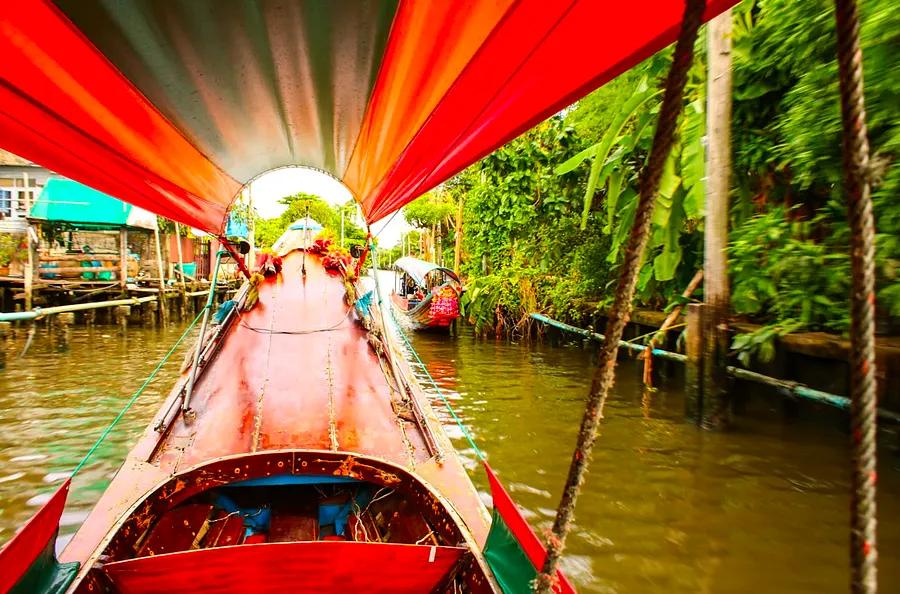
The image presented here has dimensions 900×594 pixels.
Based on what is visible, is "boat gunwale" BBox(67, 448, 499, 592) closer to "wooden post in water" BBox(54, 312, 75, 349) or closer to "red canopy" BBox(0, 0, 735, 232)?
"red canopy" BBox(0, 0, 735, 232)

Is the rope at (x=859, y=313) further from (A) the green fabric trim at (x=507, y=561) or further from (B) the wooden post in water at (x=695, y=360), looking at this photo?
(B) the wooden post in water at (x=695, y=360)

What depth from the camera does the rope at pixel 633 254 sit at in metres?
0.93

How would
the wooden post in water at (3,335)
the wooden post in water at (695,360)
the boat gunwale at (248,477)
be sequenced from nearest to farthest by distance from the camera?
the boat gunwale at (248,477), the wooden post in water at (695,360), the wooden post in water at (3,335)

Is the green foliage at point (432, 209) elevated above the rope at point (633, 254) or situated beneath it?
elevated above

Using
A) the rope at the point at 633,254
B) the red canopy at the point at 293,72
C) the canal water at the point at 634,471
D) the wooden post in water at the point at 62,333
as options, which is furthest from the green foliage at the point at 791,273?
the wooden post in water at the point at 62,333

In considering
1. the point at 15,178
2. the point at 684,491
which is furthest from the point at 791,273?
the point at 15,178

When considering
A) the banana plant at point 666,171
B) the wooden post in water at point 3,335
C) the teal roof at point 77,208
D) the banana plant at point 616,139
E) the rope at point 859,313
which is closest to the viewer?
the rope at point 859,313

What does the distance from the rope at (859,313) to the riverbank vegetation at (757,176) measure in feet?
12.0

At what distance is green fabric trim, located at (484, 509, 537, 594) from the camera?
1759 millimetres

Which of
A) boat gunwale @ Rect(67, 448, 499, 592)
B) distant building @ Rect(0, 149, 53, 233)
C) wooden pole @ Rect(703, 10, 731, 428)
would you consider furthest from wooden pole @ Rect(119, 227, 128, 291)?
wooden pole @ Rect(703, 10, 731, 428)

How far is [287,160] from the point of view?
167 inches

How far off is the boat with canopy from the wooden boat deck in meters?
0.02

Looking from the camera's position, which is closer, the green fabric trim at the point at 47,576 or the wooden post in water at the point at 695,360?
the green fabric trim at the point at 47,576

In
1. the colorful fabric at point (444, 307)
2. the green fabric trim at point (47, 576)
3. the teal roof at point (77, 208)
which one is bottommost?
the green fabric trim at point (47, 576)
